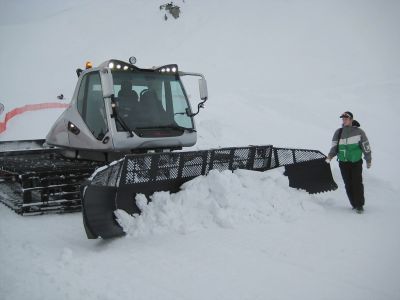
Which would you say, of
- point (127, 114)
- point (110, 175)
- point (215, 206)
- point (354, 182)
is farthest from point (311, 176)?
point (110, 175)

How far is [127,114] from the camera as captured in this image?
5.87 meters

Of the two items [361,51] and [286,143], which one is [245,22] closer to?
[361,51]

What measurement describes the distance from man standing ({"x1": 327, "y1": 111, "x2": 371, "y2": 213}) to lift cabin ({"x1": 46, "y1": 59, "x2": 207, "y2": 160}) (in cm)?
224

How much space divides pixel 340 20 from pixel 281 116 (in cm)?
2663

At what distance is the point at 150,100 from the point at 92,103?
0.91 meters

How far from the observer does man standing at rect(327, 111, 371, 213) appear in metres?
5.64

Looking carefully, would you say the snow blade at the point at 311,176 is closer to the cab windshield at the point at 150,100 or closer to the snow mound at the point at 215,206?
the snow mound at the point at 215,206

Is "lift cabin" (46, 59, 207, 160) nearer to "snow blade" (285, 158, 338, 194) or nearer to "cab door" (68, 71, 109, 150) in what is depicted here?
"cab door" (68, 71, 109, 150)

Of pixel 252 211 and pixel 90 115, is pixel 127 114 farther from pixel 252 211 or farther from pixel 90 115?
pixel 252 211

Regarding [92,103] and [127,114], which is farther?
[92,103]

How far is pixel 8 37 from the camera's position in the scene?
4512 centimetres

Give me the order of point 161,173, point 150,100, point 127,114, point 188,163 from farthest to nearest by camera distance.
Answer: point 150,100
point 127,114
point 188,163
point 161,173

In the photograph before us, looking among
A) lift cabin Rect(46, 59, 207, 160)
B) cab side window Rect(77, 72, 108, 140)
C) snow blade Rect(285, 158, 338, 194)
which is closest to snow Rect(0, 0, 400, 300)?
snow blade Rect(285, 158, 338, 194)

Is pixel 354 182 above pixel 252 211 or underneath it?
above
